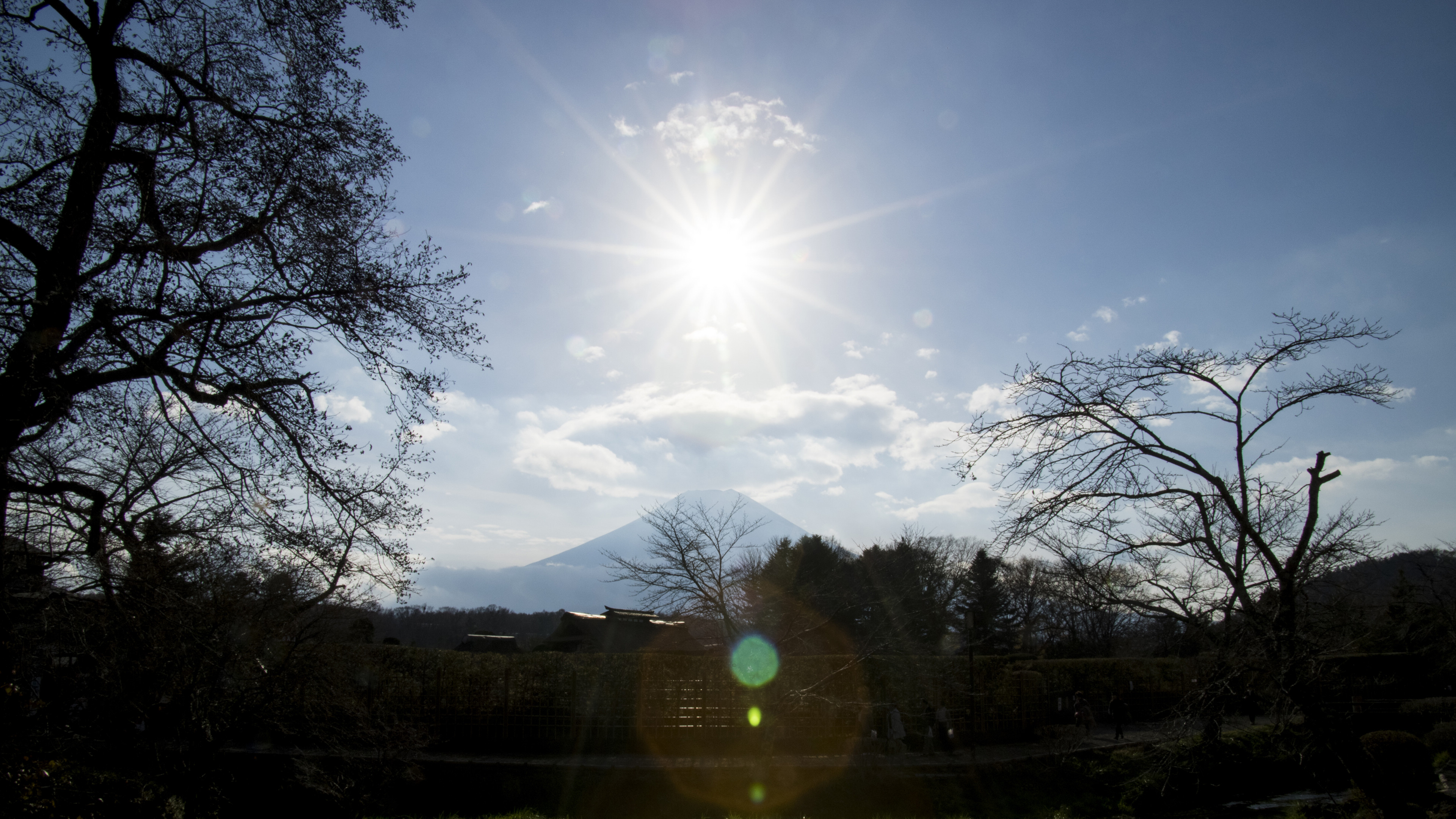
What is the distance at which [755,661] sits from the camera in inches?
579

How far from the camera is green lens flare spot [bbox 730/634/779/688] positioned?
14305 millimetres

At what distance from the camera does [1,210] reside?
19.8ft

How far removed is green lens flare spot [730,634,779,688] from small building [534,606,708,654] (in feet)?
47.0

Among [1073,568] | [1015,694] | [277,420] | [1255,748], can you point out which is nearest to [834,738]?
[1015,694]

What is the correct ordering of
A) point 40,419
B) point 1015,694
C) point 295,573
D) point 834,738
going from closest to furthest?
point 40,419 < point 295,573 < point 834,738 < point 1015,694

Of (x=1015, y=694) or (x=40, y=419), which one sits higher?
(x=40, y=419)

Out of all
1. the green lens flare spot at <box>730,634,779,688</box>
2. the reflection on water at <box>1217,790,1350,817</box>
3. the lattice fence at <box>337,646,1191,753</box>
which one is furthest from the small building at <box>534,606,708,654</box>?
the reflection on water at <box>1217,790,1350,817</box>

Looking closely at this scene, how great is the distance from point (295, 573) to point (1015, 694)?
1899cm

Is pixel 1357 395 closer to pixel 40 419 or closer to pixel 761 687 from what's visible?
pixel 761 687

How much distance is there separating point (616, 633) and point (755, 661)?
19158 millimetres

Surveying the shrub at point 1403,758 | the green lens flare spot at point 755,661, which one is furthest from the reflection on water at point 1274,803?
the green lens flare spot at point 755,661

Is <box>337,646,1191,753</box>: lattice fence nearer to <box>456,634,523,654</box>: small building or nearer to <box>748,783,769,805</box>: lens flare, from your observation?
<box>748,783,769,805</box>: lens flare

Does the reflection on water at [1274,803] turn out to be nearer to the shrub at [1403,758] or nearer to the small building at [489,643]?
the shrub at [1403,758]

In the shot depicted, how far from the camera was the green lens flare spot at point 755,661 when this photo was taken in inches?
563
